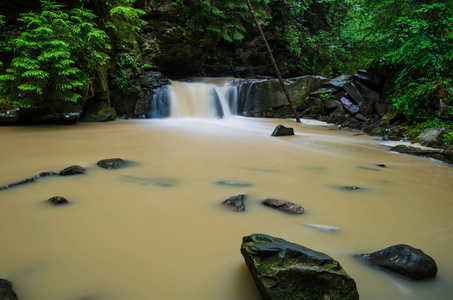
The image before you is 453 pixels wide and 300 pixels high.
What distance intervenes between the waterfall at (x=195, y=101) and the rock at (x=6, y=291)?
9.79m

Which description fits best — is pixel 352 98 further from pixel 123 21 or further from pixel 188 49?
pixel 123 21

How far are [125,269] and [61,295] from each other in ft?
0.92

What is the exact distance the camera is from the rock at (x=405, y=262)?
130cm

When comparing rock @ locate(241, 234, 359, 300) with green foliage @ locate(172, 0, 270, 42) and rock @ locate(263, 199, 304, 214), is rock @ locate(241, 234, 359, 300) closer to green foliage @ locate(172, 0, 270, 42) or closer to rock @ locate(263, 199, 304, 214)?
rock @ locate(263, 199, 304, 214)

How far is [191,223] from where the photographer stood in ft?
5.99

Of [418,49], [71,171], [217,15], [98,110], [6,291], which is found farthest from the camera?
[217,15]

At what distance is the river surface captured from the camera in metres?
1.23

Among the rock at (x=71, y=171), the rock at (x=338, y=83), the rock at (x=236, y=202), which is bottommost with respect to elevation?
the rock at (x=71, y=171)

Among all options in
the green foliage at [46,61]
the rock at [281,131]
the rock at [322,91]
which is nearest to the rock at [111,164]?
the green foliage at [46,61]

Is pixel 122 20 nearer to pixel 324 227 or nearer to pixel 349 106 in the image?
pixel 349 106

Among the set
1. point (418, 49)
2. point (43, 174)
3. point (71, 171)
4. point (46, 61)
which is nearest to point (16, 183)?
point (43, 174)

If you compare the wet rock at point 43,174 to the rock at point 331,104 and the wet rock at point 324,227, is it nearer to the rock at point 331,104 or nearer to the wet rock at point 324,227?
the wet rock at point 324,227

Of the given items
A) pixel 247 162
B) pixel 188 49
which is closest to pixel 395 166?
pixel 247 162

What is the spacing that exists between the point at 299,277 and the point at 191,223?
912mm
